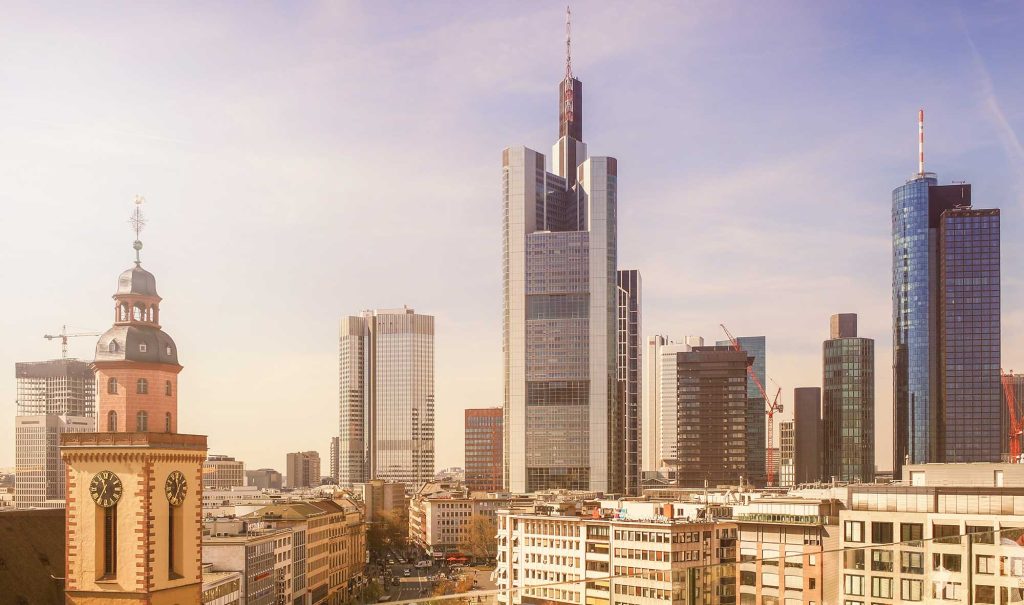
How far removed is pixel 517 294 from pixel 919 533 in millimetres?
111811

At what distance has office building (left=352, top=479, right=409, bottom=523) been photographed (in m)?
170

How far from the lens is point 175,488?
102 ft

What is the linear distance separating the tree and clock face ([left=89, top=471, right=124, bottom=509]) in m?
98.5

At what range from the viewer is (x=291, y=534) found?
7575 cm

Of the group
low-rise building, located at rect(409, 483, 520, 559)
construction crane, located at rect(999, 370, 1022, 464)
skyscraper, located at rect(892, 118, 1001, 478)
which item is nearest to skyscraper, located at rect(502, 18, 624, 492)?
low-rise building, located at rect(409, 483, 520, 559)

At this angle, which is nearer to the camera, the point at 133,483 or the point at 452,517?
the point at 133,483

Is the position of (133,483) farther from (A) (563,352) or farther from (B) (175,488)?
(A) (563,352)

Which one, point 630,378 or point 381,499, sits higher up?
point 630,378

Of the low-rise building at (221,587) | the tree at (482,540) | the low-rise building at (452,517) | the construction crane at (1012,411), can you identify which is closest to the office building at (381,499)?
the low-rise building at (452,517)

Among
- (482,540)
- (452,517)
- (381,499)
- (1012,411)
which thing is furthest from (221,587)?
(1012,411)

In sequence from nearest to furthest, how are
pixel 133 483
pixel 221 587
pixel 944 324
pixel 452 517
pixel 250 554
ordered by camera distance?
pixel 133 483, pixel 221 587, pixel 250 554, pixel 452 517, pixel 944 324

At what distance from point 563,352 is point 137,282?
398 ft

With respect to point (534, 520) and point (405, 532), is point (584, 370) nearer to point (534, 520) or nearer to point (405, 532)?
point (405, 532)

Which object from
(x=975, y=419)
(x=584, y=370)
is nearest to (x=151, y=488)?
(x=584, y=370)
